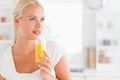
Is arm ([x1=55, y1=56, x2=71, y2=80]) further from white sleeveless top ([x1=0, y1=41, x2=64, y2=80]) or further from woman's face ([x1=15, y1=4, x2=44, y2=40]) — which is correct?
woman's face ([x1=15, y1=4, x2=44, y2=40])

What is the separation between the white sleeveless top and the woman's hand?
0.05 metres

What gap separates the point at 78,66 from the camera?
13.2 feet

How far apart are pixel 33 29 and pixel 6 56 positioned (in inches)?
9.4

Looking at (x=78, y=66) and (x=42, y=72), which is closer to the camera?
(x=42, y=72)

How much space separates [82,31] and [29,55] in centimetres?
276

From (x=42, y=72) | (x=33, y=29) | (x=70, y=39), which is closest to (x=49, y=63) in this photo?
(x=42, y=72)

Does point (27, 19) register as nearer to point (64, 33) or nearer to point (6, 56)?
point (6, 56)

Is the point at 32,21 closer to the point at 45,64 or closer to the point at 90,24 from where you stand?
the point at 45,64

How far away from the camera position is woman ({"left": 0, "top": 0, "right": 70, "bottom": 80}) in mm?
1223

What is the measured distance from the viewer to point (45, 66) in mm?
1204

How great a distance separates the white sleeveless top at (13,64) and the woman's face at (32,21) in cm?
14

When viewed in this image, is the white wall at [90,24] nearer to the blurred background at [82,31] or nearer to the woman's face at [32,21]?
the blurred background at [82,31]

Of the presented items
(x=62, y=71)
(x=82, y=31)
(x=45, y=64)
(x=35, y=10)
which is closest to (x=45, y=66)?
(x=45, y=64)

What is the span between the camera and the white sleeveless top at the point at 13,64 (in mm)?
1285
